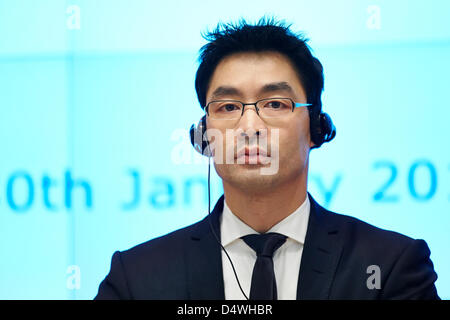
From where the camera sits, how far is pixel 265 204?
1.68 meters

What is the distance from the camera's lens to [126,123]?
87.9 inches

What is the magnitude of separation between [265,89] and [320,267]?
0.55m

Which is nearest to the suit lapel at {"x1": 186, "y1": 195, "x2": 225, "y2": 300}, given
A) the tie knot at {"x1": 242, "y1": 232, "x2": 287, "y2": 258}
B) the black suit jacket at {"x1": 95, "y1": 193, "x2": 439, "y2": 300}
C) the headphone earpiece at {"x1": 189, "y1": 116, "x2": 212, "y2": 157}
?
the black suit jacket at {"x1": 95, "y1": 193, "x2": 439, "y2": 300}

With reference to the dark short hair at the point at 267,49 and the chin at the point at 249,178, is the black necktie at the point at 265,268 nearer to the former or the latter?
the chin at the point at 249,178

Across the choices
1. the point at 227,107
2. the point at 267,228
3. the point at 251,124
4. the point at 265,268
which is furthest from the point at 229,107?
the point at 265,268

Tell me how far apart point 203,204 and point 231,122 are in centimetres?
57

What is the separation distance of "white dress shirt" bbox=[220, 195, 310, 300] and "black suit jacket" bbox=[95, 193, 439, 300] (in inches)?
1.0

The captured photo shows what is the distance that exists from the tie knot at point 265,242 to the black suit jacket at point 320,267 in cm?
8

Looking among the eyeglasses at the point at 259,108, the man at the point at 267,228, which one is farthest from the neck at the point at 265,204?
the eyeglasses at the point at 259,108

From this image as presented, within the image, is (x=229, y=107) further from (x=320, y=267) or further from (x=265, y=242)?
(x=320, y=267)

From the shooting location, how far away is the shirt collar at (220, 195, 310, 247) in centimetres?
166

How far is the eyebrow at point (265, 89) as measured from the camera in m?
1.67

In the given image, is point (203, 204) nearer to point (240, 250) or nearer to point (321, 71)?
point (240, 250)
